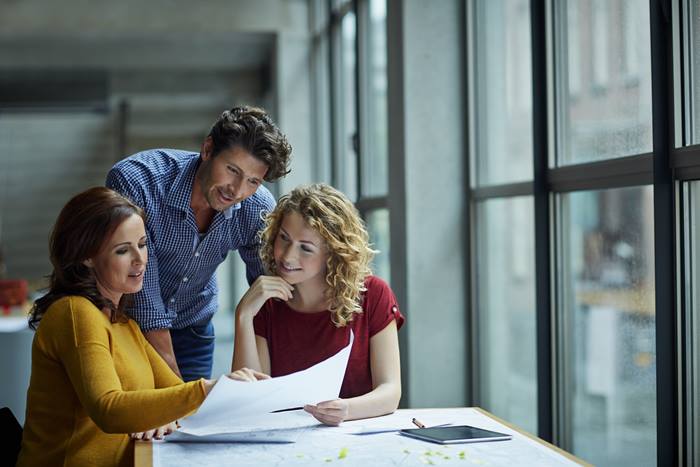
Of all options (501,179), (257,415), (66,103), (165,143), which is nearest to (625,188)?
(501,179)

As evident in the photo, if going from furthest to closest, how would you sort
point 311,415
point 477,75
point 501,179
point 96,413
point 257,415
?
point 477,75
point 501,179
point 311,415
point 257,415
point 96,413

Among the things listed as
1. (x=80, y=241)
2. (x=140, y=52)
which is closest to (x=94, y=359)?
(x=80, y=241)

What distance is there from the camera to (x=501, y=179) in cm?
359

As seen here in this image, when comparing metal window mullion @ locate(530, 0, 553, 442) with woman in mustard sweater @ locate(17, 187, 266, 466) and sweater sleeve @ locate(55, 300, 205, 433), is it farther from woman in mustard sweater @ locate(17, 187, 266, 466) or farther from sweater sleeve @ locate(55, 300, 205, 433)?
sweater sleeve @ locate(55, 300, 205, 433)

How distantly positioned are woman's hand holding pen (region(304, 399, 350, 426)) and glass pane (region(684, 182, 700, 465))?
0.88 metres

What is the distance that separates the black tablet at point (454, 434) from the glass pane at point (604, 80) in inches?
38.1

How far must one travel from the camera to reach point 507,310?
3.55m

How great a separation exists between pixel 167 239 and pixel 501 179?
60.3 inches

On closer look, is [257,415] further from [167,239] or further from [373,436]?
[167,239]

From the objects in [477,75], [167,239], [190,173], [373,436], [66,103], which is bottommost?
[373,436]

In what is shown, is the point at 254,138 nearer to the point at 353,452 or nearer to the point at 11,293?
the point at 353,452

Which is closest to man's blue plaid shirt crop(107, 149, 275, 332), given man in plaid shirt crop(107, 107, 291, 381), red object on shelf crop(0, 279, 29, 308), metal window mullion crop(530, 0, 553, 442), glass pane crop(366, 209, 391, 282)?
man in plaid shirt crop(107, 107, 291, 381)

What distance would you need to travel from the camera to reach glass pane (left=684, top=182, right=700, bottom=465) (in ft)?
7.20

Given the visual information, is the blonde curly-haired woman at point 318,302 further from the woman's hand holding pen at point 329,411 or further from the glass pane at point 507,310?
the glass pane at point 507,310
